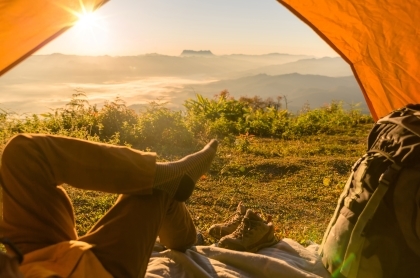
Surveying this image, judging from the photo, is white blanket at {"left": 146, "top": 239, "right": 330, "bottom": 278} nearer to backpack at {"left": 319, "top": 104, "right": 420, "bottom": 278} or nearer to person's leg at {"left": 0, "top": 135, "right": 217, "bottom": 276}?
backpack at {"left": 319, "top": 104, "right": 420, "bottom": 278}

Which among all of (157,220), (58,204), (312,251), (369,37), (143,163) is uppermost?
(369,37)

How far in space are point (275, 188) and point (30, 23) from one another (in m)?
2.23

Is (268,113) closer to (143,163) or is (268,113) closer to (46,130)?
(46,130)

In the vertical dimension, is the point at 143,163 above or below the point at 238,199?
above

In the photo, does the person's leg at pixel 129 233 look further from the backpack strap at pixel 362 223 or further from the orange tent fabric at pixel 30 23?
the orange tent fabric at pixel 30 23

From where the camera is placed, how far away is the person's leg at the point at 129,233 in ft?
5.33

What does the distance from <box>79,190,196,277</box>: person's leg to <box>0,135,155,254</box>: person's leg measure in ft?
0.21

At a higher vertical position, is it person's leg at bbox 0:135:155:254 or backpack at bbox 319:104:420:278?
person's leg at bbox 0:135:155:254

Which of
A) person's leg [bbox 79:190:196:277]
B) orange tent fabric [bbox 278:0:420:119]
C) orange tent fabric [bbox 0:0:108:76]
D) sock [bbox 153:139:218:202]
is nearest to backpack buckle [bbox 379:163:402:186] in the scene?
sock [bbox 153:139:218:202]

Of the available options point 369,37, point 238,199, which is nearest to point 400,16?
point 369,37

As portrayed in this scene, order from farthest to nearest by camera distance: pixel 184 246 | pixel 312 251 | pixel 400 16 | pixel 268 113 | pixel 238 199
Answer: pixel 268 113 < pixel 238 199 < pixel 400 16 < pixel 312 251 < pixel 184 246

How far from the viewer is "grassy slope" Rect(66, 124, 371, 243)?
10.1 ft

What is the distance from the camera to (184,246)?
7.25 ft

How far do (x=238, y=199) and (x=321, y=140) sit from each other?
7.56 feet
